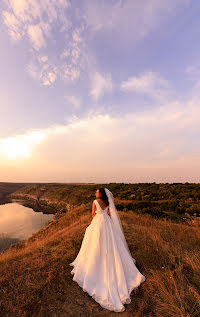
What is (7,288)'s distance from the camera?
513 centimetres

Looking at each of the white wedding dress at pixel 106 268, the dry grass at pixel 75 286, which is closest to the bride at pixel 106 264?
the white wedding dress at pixel 106 268

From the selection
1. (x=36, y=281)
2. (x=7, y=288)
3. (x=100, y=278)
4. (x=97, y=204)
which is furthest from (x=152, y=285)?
(x=7, y=288)

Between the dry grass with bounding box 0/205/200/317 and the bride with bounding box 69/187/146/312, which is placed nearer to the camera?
the dry grass with bounding box 0/205/200/317

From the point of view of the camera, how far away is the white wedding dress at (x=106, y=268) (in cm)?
472

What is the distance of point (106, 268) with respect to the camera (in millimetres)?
5230

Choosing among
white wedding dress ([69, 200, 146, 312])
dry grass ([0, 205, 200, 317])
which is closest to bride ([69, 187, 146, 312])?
white wedding dress ([69, 200, 146, 312])

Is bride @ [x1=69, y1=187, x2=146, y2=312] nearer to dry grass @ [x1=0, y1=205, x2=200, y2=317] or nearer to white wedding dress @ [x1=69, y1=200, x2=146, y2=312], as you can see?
white wedding dress @ [x1=69, y1=200, x2=146, y2=312]

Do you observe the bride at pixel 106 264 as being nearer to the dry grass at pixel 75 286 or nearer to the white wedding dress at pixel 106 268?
the white wedding dress at pixel 106 268

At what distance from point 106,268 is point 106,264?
104 mm

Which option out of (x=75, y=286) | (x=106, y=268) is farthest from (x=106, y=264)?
(x=75, y=286)

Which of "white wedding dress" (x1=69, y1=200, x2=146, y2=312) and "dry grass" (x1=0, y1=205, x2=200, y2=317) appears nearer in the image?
"dry grass" (x1=0, y1=205, x2=200, y2=317)

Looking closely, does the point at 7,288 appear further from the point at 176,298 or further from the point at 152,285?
the point at 176,298

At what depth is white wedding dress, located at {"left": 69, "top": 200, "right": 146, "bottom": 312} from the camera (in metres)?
4.72

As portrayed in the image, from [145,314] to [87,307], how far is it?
4.98ft
